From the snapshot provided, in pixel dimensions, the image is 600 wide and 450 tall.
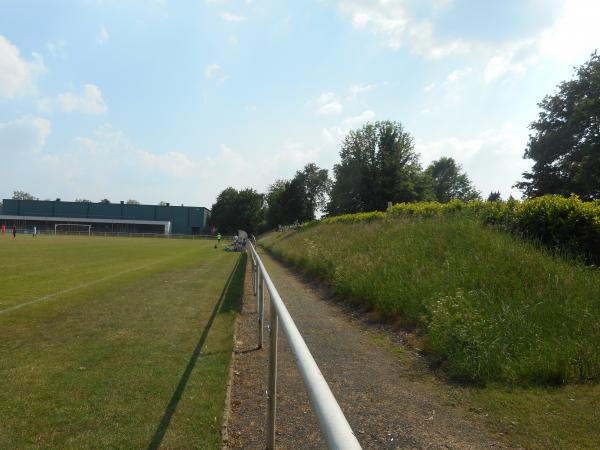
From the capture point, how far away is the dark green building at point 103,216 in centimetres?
10850

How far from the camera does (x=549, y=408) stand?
406cm

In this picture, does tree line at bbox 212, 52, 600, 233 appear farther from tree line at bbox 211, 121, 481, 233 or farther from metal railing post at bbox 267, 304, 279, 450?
metal railing post at bbox 267, 304, 279, 450

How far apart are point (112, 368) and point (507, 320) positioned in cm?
479

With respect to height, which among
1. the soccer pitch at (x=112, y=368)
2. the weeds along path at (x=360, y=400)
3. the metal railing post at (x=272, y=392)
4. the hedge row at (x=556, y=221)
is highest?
the hedge row at (x=556, y=221)

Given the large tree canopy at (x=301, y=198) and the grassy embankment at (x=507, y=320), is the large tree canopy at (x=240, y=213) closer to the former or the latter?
the large tree canopy at (x=301, y=198)

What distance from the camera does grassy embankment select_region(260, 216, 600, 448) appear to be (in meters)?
4.03

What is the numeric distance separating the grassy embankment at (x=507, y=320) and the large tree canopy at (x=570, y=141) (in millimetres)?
23936

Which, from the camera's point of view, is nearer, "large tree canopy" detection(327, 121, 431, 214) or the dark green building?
"large tree canopy" detection(327, 121, 431, 214)

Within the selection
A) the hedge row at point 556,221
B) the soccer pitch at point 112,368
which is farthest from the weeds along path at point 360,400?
the hedge row at point 556,221

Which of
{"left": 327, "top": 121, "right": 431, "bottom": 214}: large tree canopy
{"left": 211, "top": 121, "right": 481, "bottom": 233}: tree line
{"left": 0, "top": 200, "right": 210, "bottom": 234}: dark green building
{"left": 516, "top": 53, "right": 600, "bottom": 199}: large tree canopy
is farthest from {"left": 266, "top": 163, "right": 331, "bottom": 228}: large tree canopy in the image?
{"left": 516, "top": 53, "right": 600, "bottom": 199}: large tree canopy

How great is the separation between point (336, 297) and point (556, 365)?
6.43 metres

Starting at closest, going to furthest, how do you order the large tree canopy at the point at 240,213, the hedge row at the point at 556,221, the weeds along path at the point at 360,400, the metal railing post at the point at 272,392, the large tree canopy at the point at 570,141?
the metal railing post at the point at 272,392 → the weeds along path at the point at 360,400 → the hedge row at the point at 556,221 → the large tree canopy at the point at 570,141 → the large tree canopy at the point at 240,213

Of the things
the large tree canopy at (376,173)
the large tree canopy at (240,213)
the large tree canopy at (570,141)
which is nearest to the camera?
the large tree canopy at (570,141)

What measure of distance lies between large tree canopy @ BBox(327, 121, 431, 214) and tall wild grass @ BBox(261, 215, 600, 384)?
150 ft
